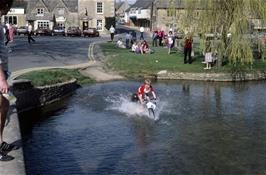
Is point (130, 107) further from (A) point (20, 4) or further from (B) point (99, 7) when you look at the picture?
(A) point (20, 4)

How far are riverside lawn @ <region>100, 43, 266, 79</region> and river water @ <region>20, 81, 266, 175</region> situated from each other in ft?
21.7

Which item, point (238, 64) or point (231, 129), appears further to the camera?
point (238, 64)

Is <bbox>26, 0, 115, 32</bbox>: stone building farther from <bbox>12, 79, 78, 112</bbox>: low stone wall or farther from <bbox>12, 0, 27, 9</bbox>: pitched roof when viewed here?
<bbox>12, 79, 78, 112</bbox>: low stone wall

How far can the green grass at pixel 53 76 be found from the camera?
83.8 feet

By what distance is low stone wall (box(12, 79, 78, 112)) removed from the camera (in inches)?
877

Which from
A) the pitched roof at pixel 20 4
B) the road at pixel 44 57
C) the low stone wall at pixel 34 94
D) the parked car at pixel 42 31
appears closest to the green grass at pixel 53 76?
the low stone wall at pixel 34 94

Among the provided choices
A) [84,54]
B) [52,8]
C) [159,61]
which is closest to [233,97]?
[159,61]

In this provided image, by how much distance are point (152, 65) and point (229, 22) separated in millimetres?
6586

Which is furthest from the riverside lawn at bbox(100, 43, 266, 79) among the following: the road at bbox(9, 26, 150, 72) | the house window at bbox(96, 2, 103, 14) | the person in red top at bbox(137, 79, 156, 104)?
the house window at bbox(96, 2, 103, 14)

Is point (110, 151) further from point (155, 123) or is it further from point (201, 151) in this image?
point (155, 123)

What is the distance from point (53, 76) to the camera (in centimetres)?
2759

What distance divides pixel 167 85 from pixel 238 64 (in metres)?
7.74

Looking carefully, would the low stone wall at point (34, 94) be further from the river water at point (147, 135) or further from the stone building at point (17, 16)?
the stone building at point (17, 16)

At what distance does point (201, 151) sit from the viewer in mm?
16406
